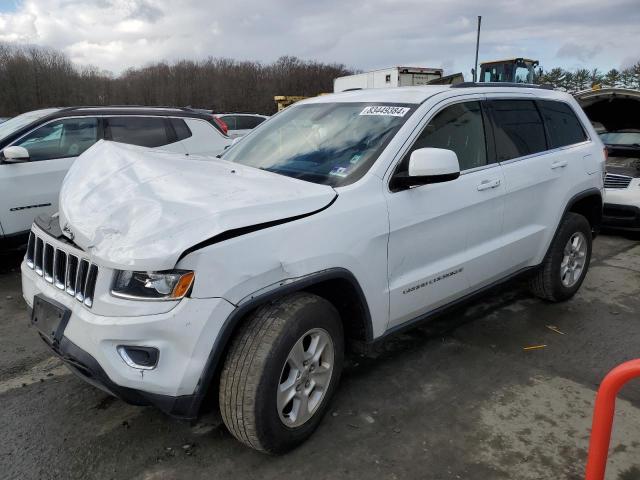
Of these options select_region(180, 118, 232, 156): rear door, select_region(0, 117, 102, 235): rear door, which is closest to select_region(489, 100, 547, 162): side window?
select_region(180, 118, 232, 156): rear door

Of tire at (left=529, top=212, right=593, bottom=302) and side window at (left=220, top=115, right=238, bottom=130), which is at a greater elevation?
side window at (left=220, top=115, right=238, bottom=130)

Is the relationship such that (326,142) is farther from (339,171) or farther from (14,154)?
(14,154)

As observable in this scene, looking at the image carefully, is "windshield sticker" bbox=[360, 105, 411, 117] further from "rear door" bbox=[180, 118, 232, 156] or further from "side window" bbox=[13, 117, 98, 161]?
"side window" bbox=[13, 117, 98, 161]

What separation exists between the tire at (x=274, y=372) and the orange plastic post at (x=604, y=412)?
4.05 feet

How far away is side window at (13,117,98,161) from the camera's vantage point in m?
5.65

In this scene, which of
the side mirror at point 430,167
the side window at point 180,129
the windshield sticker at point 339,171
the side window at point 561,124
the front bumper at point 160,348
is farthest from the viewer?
the side window at point 180,129

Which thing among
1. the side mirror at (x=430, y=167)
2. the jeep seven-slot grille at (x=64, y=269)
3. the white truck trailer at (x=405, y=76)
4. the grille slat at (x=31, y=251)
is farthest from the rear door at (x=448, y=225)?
the white truck trailer at (x=405, y=76)

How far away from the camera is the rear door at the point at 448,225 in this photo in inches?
115

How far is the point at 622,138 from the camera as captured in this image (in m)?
8.34

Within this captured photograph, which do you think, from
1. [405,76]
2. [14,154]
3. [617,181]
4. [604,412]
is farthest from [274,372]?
[405,76]

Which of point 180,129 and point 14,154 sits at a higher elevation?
point 180,129

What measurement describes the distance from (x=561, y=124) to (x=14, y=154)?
5405 mm

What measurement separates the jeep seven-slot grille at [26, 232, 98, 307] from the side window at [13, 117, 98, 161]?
10.6 feet

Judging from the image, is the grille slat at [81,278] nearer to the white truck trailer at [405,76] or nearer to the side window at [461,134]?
the side window at [461,134]
